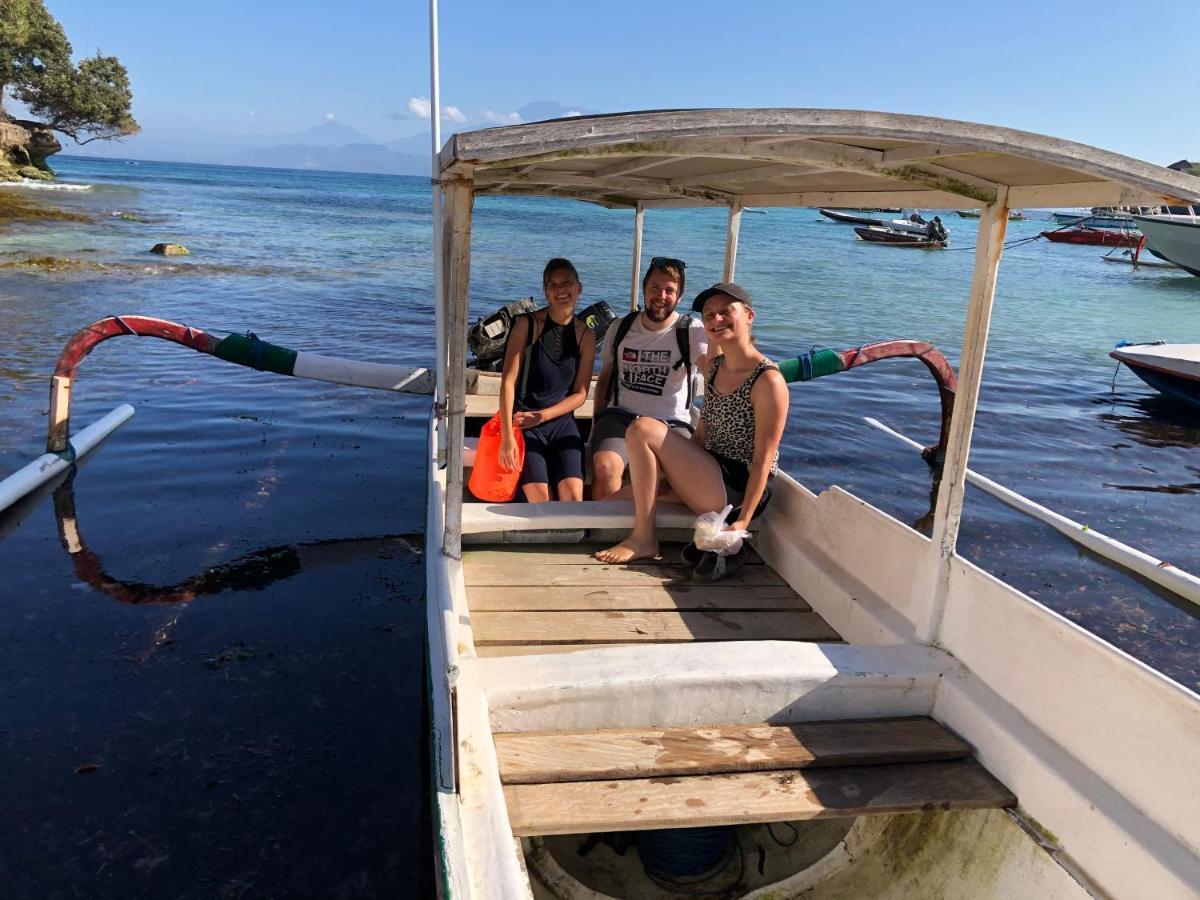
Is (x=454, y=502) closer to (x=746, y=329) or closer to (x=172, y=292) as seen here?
(x=746, y=329)

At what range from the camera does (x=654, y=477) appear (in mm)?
4766

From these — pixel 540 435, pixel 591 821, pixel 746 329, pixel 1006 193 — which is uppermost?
pixel 1006 193

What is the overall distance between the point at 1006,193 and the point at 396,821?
4.22 metres

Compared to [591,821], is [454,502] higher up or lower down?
higher up

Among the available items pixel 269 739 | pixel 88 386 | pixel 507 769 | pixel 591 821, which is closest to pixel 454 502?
pixel 507 769

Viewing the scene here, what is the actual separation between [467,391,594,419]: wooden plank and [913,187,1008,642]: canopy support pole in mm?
4084

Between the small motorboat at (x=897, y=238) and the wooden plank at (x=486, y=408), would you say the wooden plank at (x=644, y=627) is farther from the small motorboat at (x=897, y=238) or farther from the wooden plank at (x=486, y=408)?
the small motorboat at (x=897, y=238)

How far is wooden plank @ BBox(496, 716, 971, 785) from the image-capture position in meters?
2.93

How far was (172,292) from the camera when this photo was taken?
2084 cm

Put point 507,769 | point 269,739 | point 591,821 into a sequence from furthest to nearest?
point 269,739 → point 507,769 → point 591,821

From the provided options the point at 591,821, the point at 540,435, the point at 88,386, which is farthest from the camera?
the point at 88,386

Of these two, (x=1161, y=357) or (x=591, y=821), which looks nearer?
(x=591, y=821)

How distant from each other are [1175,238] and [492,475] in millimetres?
32533

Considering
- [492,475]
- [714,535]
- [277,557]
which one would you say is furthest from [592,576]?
[277,557]
